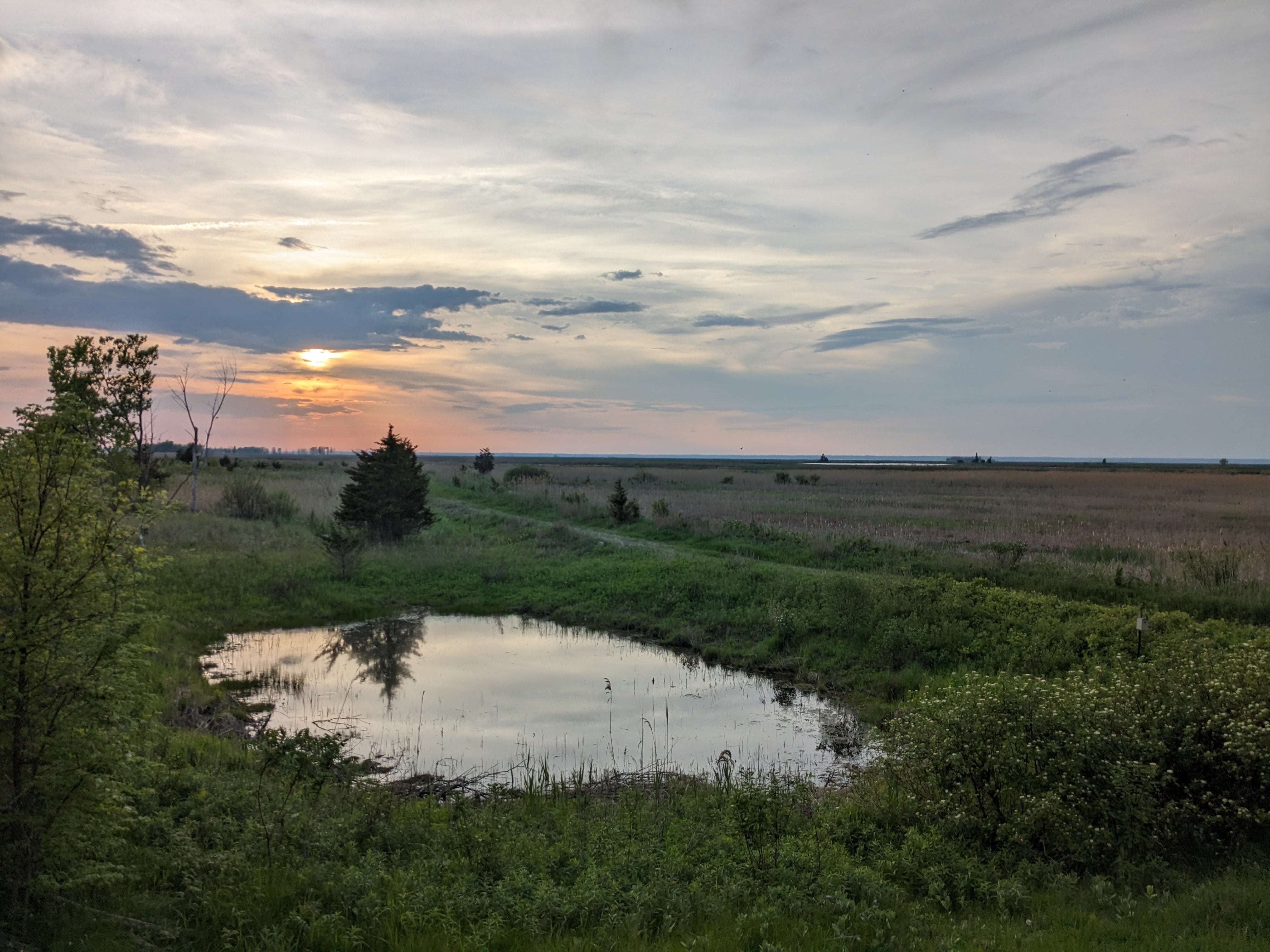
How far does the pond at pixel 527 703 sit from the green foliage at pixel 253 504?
20.3 meters

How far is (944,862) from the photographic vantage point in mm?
Answer: 7680

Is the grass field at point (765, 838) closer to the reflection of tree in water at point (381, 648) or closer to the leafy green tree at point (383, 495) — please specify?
the reflection of tree in water at point (381, 648)

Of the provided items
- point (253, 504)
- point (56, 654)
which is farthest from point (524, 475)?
point (56, 654)

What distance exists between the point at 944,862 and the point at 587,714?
8487 mm

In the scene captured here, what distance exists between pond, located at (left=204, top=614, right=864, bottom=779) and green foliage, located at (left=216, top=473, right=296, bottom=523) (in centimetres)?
2026

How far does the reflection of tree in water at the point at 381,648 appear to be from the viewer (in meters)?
17.6

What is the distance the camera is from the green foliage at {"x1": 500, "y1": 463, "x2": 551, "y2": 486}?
70.8m

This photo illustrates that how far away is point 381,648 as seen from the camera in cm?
2022

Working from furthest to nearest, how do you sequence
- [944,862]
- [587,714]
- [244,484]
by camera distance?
[244,484], [587,714], [944,862]

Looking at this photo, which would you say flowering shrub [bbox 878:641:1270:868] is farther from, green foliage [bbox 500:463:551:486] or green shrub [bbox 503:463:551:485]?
green shrub [bbox 503:463:551:485]

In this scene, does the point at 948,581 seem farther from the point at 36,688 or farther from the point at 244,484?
the point at 244,484

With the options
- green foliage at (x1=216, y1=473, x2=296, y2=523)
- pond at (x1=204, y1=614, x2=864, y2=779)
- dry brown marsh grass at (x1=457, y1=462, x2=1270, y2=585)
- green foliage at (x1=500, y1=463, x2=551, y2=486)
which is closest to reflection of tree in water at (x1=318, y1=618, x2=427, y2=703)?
pond at (x1=204, y1=614, x2=864, y2=779)

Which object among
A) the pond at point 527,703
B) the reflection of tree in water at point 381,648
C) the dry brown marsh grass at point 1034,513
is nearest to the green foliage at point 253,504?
the dry brown marsh grass at point 1034,513

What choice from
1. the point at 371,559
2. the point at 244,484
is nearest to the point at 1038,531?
the point at 371,559
